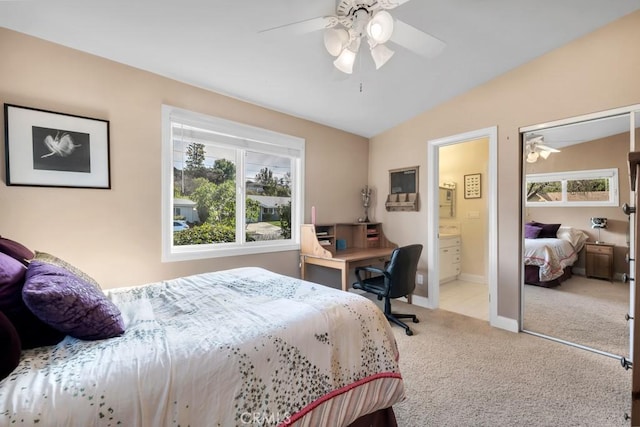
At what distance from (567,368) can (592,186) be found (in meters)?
1.59

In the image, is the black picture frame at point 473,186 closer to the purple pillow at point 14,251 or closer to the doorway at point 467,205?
the doorway at point 467,205

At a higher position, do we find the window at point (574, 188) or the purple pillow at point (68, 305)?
the window at point (574, 188)

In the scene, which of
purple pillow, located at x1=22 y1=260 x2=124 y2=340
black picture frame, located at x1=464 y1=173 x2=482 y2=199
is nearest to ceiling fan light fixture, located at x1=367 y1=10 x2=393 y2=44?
purple pillow, located at x1=22 y1=260 x2=124 y2=340

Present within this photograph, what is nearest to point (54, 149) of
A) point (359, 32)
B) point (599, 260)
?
point (359, 32)

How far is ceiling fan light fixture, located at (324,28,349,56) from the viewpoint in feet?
5.73

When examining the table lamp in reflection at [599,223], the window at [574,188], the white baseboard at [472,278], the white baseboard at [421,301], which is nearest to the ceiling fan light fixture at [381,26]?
the window at [574,188]

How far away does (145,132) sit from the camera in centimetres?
237

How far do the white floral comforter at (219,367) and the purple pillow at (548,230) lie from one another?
2.36 metres

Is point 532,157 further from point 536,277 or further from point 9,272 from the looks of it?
point 9,272

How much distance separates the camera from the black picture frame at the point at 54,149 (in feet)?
6.12

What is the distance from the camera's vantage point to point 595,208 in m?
2.56

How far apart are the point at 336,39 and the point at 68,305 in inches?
74.7

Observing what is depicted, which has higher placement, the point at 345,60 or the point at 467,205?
the point at 345,60

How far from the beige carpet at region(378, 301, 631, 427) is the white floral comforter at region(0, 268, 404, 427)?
57 cm
